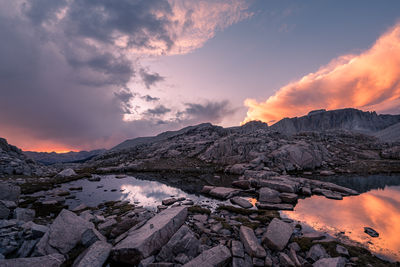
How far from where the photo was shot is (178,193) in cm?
2255

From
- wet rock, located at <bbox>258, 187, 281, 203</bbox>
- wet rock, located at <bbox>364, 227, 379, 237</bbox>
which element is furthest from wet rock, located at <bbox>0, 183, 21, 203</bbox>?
wet rock, located at <bbox>364, 227, 379, 237</bbox>

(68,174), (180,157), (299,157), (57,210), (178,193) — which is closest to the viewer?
(57,210)

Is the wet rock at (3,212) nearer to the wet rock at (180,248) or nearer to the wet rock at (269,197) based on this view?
the wet rock at (180,248)

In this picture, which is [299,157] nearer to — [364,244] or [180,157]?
[364,244]

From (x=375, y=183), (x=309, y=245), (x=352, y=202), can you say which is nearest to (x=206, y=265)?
(x=309, y=245)

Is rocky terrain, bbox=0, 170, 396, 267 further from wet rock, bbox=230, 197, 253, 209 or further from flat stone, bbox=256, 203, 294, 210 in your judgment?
wet rock, bbox=230, 197, 253, 209

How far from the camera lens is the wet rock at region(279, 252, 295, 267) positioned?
759 centimetres

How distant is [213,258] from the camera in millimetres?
7285

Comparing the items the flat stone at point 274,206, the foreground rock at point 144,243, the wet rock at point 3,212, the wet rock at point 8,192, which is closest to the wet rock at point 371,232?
the flat stone at point 274,206

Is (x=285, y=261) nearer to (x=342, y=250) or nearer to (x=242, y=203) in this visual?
(x=342, y=250)

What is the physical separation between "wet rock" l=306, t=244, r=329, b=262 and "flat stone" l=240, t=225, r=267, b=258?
2659 millimetres

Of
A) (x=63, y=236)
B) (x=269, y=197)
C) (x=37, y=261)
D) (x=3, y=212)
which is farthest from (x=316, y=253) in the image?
(x=3, y=212)

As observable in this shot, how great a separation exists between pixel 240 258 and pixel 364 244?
30.3ft

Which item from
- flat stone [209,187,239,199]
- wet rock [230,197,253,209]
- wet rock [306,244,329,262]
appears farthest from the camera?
flat stone [209,187,239,199]
